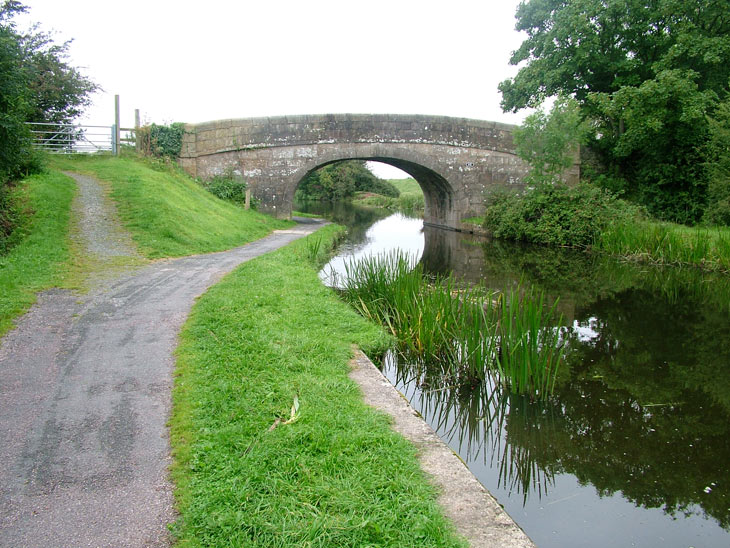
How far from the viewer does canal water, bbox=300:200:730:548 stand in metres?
2.97

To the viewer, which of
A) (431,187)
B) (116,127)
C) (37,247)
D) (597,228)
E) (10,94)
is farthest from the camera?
(431,187)

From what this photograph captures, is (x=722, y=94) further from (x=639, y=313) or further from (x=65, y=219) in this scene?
(x=65, y=219)

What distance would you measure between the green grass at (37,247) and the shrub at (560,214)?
12.0 meters

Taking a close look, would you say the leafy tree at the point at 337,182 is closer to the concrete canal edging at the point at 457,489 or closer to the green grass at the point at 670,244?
the green grass at the point at 670,244

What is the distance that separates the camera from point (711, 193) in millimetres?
14383

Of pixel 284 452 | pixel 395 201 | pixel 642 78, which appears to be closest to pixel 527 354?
pixel 284 452

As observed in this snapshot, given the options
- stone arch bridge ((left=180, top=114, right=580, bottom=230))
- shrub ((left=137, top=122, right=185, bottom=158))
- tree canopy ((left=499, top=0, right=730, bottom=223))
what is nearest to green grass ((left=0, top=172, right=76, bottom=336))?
shrub ((left=137, top=122, right=185, bottom=158))

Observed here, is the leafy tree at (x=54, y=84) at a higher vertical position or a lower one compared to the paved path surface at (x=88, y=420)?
higher

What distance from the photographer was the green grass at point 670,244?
34.7 ft

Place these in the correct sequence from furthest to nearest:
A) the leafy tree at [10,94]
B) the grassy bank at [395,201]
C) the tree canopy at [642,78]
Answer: the grassy bank at [395,201]
the tree canopy at [642,78]
the leafy tree at [10,94]

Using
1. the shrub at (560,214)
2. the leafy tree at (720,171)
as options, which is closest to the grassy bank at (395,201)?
the shrub at (560,214)

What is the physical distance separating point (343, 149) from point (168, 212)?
28.1 feet

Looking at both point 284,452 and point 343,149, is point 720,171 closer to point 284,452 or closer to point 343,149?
point 343,149

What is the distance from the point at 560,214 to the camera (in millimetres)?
15367
